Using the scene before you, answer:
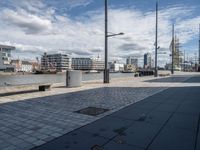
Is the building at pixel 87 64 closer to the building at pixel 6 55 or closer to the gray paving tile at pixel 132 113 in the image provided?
the building at pixel 6 55

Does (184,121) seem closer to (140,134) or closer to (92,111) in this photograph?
(140,134)

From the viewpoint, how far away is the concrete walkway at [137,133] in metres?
3.89

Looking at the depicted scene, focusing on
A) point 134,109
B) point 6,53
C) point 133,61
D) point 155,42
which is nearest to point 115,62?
point 133,61

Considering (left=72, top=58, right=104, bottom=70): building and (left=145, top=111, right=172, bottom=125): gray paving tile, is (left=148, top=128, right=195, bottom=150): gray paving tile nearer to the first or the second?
(left=145, top=111, right=172, bottom=125): gray paving tile

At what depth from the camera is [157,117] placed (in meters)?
6.00

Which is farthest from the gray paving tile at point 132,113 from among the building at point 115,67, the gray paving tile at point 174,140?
the building at point 115,67

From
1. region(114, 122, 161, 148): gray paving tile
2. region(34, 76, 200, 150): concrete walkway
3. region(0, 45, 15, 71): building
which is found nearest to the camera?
region(34, 76, 200, 150): concrete walkway

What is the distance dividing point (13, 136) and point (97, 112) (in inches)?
115

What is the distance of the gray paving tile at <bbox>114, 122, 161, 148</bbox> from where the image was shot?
4070 millimetres

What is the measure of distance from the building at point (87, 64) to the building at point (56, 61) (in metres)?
14.6

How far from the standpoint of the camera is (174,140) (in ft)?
13.6

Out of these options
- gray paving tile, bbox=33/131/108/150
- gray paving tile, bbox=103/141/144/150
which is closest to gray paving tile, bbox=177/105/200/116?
gray paving tile, bbox=103/141/144/150

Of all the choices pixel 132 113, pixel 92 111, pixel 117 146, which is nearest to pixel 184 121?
pixel 132 113

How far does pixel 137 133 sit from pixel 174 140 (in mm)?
801
